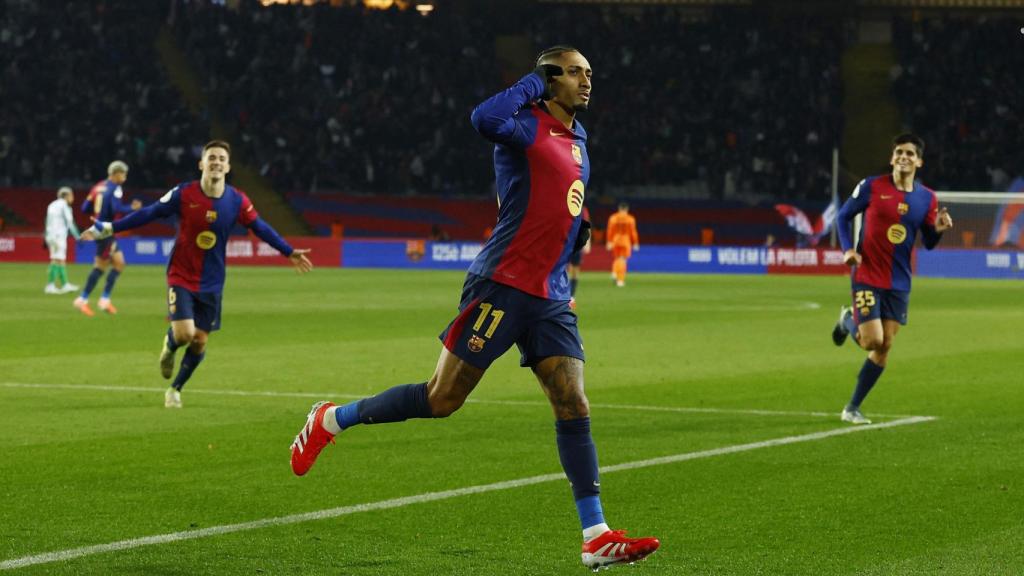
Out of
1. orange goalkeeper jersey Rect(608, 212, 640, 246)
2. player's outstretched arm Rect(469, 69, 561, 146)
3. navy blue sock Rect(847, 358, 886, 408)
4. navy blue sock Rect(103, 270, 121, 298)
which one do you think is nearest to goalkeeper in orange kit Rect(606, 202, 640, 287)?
orange goalkeeper jersey Rect(608, 212, 640, 246)

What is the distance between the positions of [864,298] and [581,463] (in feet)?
21.4

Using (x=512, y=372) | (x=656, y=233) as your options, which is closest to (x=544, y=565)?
(x=512, y=372)

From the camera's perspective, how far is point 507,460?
33.4ft

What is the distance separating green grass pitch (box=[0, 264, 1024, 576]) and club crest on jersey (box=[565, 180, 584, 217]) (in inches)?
58.5

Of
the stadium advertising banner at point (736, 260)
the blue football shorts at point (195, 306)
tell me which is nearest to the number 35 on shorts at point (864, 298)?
the blue football shorts at point (195, 306)

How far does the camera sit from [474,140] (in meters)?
52.2

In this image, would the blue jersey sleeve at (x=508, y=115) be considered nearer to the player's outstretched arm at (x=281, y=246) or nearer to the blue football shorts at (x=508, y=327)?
the blue football shorts at (x=508, y=327)

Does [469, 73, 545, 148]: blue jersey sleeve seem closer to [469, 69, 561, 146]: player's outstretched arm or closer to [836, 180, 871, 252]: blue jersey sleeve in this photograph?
[469, 69, 561, 146]: player's outstretched arm

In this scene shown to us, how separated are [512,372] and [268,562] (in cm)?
984

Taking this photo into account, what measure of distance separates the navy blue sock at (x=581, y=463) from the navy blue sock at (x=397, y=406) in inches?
25.1

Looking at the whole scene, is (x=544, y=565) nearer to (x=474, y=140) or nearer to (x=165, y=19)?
(x=474, y=140)

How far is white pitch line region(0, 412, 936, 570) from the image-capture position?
22.7ft

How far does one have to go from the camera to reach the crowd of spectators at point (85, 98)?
52.2 meters

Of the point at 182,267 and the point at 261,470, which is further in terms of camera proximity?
the point at 182,267
